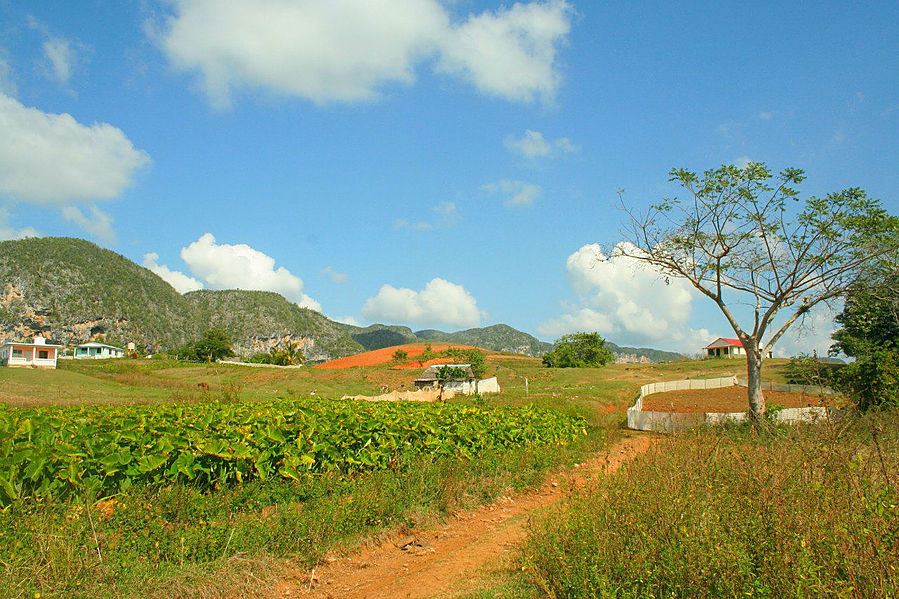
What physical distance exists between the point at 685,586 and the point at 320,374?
52029 mm

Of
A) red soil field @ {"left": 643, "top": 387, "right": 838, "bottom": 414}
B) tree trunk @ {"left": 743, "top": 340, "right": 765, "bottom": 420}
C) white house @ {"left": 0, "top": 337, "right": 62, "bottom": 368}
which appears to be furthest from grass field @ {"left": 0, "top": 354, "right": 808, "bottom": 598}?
white house @ {"left": 0, "top": 337, "right": 62, "bottom": 368}

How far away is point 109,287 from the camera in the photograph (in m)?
120

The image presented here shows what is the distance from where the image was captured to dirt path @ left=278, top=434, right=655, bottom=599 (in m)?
5.25

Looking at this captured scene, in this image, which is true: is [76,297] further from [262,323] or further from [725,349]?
[725,349]

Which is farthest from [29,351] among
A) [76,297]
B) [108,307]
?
[108,307]

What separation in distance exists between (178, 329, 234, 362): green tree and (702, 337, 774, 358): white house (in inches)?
3185

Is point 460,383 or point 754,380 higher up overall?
point 754,380

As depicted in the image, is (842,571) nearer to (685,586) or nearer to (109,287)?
(685,586)

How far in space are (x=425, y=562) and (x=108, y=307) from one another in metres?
133

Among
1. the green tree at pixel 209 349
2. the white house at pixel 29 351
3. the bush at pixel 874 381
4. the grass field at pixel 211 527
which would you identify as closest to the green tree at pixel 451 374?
the bush at pixel 874 381

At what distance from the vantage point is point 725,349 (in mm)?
93875

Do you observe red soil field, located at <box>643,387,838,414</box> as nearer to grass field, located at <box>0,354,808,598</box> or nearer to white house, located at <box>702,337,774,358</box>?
grass field, located at <box>0,354,808,598</box>

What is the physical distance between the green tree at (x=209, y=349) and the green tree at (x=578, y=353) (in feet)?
168

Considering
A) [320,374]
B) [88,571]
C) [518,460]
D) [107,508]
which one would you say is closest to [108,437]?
[107,508]
